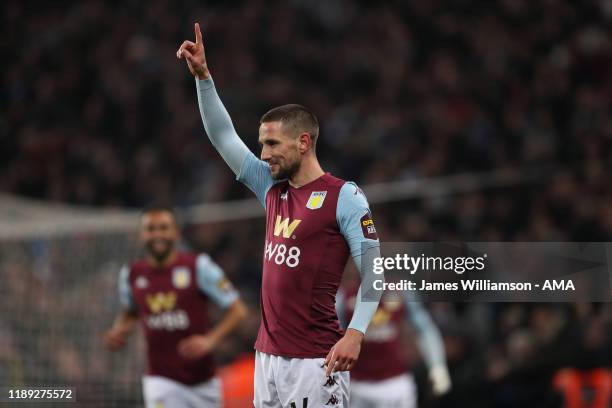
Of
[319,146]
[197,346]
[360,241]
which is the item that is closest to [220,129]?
[360,241]

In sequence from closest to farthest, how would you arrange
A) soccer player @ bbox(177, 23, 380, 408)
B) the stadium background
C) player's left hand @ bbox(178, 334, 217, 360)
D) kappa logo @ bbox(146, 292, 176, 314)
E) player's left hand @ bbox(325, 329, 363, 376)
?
player's left hand @ bbox(325, 329, 363, 376) < soccer player @ bbox(177, 23, 380, 408) < player's left hand @ bbox(178, 334, 217, 360) < kappa logo @ bbox(146, 292, 176, 314) < the stadium background

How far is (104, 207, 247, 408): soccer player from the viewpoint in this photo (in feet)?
25.7

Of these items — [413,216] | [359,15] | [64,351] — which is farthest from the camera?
[359,15]

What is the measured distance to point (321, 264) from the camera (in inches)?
207

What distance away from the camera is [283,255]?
527 cm

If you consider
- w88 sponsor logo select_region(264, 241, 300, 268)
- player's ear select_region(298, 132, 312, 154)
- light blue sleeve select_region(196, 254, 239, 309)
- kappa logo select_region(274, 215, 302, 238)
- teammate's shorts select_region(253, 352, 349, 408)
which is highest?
player's ear select_region(298, 132, 312, 154)

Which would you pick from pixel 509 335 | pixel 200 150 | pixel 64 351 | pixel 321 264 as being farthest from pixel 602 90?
pixel 321 264

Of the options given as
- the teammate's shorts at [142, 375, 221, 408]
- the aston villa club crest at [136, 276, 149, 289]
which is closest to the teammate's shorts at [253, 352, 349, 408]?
the teammate's shorts at [142, 375, 221, 408]

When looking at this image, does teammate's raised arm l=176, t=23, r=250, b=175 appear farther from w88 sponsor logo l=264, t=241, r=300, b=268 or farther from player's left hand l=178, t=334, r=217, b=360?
player's left hand l=178, t=334, r=217, b=360

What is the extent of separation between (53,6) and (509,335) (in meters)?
11.7

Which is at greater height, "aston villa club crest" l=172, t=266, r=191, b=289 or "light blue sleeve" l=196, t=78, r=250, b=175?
"light blue sleeve" l=196, t=78, r=250, b=175

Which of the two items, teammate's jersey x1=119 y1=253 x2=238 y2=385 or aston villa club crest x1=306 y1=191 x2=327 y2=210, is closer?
aston villa club crest x1=306 y1=191 x2=327 y2=210

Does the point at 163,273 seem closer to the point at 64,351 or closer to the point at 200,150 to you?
the point at 64,351

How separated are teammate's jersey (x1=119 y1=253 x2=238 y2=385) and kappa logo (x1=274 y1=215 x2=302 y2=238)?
2.75m
